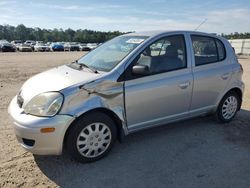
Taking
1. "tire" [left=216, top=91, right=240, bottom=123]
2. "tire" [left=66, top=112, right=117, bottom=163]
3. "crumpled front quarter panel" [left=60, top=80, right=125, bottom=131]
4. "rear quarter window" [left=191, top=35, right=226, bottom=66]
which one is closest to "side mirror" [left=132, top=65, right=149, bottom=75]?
"crumpled front quarter panel" [left=60, top=80, right=125, bottom=131]

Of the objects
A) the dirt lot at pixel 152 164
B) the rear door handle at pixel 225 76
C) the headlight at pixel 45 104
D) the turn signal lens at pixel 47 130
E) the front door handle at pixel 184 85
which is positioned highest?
the rear door handle at pixel 225 76

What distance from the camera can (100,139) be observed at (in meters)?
3.97

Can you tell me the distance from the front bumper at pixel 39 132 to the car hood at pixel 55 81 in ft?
1.05

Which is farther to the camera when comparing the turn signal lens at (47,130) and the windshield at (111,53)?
the windshield at (111,53)

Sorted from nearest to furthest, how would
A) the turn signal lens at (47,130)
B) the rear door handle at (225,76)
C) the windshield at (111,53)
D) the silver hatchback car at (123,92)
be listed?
the turn signal lens at (47,130), the silver hatchback car at (123,92), the windshield at (111,53), the rear door handle at (225,76)

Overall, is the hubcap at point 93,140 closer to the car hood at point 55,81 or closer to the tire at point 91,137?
the tire at point 91,137

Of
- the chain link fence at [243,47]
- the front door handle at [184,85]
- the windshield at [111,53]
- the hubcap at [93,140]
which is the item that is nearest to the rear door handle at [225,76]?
the front door handle at [184,85]

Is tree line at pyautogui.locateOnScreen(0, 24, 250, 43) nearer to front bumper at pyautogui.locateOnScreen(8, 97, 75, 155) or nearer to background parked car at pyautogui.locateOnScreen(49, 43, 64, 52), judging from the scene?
background parked car at pyautogui.locateOnScreen(49, 43, 64, 52)

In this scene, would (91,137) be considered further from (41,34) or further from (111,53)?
(41,34)

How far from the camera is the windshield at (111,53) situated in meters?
4.25

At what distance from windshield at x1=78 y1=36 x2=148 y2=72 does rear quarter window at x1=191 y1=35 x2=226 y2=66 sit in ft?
3.25

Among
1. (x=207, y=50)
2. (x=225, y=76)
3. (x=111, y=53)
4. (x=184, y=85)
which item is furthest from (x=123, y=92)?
(x=225, y=76)

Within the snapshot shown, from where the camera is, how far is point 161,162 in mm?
3979

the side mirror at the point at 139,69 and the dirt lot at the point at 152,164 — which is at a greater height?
the side mirror at the point at 139,69
